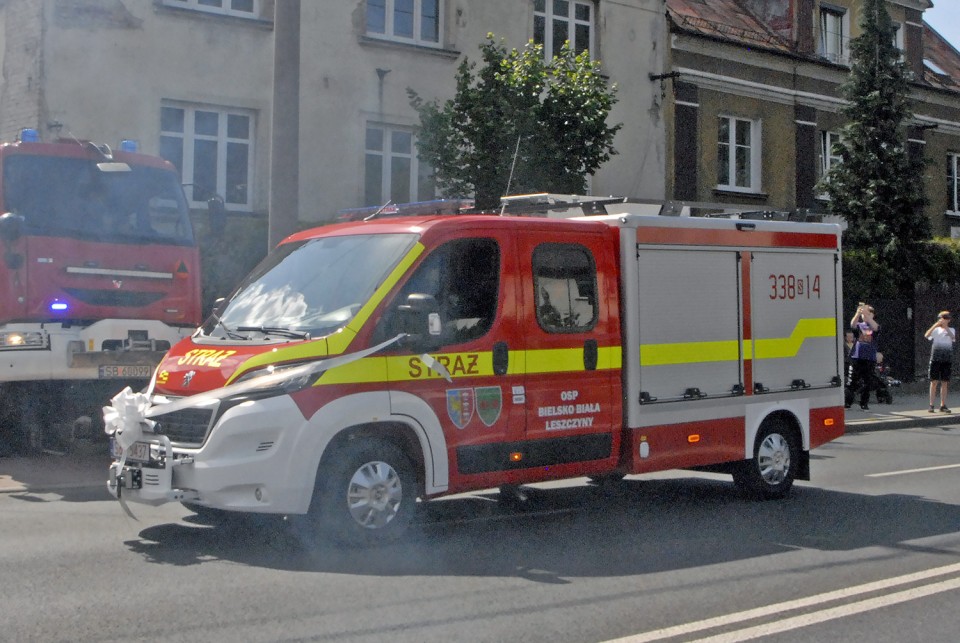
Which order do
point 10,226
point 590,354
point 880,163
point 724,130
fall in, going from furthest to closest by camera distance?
point 724,130 < point 880,163 < point 10,226 < point 590,354

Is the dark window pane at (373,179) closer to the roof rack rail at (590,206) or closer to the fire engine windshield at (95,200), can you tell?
the fire engine windshield at (95,200)

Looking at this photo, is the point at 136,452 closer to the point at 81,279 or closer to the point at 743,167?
the point at 81,279

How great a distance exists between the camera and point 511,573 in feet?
23.8

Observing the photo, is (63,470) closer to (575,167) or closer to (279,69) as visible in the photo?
(279,69)

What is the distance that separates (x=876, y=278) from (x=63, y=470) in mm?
17727

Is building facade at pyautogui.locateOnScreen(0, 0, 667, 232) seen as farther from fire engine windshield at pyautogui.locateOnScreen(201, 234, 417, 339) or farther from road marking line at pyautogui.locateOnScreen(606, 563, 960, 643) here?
road marking line at pyautogui.locateOnScreen(606, 563, 960, 643)

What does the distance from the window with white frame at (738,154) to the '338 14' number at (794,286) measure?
1632 centimetres

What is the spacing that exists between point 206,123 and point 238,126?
0.54 metres

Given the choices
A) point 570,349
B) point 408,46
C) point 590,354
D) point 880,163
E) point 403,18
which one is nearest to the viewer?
point 570,349

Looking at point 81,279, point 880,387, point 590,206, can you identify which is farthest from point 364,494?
point 880,387

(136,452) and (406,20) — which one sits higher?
(406,20)

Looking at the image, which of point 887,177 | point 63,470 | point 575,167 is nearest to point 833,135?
point 887,177

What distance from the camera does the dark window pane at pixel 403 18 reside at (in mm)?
21141

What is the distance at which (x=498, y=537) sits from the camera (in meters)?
8.41
